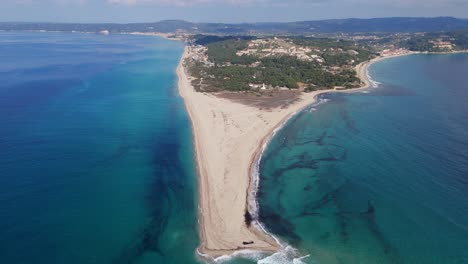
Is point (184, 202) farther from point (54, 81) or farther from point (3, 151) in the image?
point (54, 81)

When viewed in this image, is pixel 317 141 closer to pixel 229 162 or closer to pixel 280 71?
pixel 229 162

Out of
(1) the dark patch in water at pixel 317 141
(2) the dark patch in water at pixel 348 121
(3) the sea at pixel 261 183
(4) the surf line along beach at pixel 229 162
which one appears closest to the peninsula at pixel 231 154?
(4) the surf line along beach at pixel 229 162

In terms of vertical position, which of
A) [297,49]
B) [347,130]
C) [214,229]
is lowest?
[214,229]

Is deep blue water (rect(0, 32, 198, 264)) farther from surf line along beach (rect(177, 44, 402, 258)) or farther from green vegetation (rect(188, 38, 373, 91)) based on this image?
green vegetation (rect(188, 38, 373, 91))

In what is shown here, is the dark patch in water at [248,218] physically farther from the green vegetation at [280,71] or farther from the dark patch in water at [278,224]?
the green vegetation at [280,71]

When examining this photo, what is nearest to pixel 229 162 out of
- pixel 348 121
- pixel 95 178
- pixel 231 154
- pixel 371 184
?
pixel 231 154

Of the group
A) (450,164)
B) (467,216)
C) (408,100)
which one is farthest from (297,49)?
(467,216)
